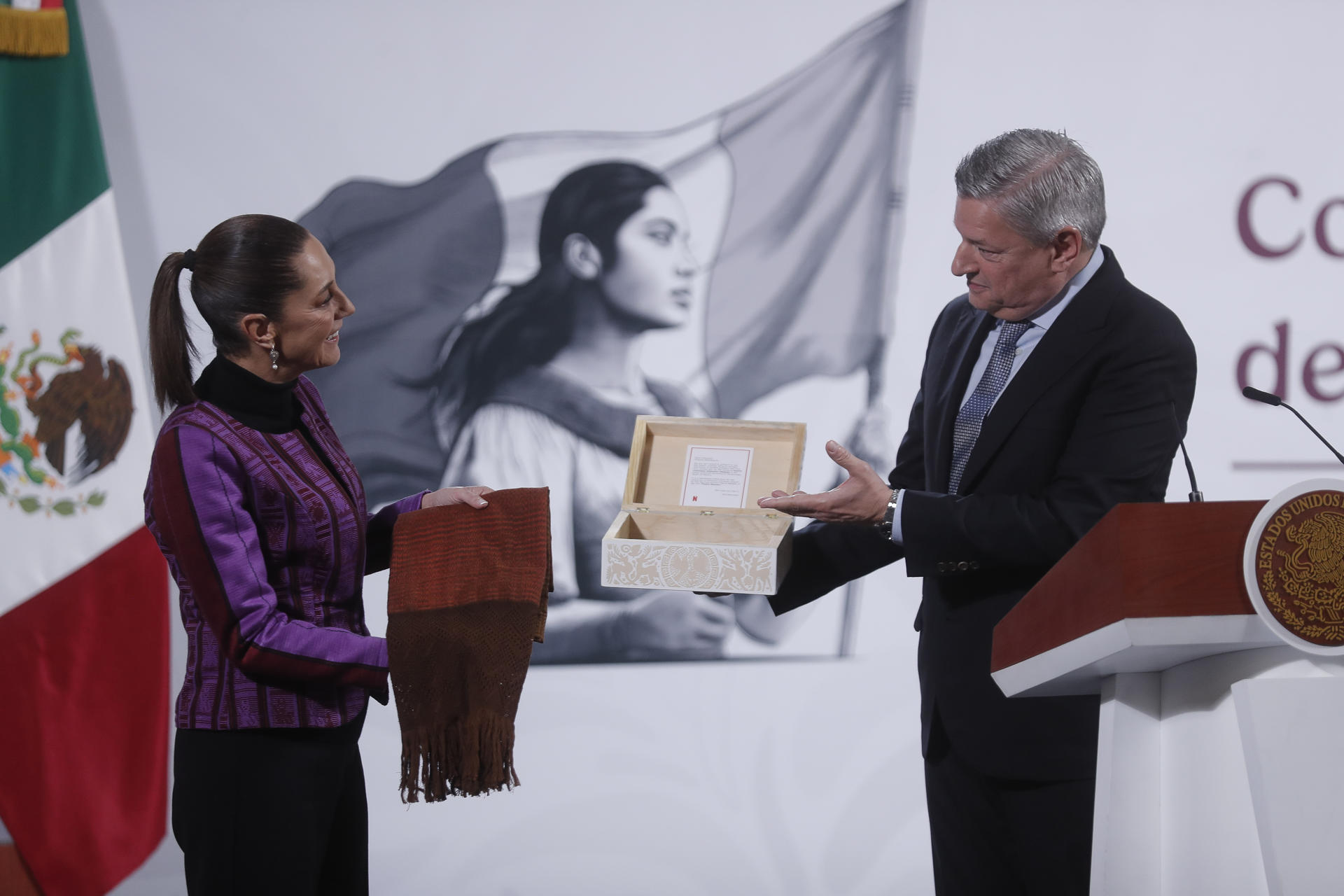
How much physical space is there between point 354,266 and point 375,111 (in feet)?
1.45

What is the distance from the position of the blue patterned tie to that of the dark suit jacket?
0.17 ft

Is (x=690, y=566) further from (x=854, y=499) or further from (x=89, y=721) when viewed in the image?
(x=89, y=721)

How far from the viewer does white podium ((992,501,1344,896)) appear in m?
0.95

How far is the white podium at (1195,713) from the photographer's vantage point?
95cm

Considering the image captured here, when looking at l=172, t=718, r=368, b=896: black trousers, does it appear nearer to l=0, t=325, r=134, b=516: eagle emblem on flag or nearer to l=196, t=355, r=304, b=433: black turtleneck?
l=196, t=355, r=304, b=433: black turtleneck

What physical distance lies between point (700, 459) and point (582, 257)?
1.17 metres

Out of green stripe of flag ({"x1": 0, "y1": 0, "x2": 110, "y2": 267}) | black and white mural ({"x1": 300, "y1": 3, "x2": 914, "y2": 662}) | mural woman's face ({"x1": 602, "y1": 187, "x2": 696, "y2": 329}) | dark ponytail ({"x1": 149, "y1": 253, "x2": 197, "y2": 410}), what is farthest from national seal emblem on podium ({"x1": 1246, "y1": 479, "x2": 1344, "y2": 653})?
green stripe of flag ({"x1": 0, "y1": 0, "x2": 110, "y2": 267})

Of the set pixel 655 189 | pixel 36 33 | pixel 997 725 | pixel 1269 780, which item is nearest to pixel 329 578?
pixel 997 725

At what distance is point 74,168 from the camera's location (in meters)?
3.04

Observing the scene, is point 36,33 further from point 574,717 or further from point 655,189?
point 574,717

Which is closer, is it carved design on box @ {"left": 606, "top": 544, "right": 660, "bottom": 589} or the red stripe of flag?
carved design on box @ {"left": 606, "top": 544, "right": 660, "bottom": 589}

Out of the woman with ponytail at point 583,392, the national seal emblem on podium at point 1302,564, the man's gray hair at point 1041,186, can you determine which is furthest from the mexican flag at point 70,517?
the national seal emblem on podium at point 1302,564

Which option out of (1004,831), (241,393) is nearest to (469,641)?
(241,393)

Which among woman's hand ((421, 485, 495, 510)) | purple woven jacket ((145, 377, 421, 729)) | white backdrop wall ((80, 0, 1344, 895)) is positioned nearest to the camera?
purple woven jacket ((145, 377, 421, 729))
